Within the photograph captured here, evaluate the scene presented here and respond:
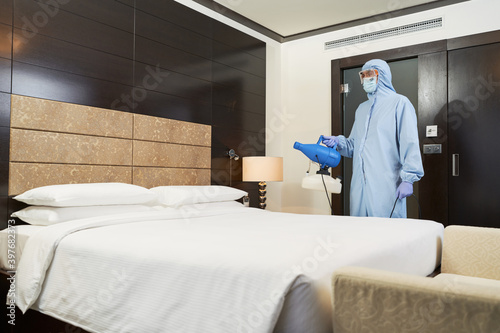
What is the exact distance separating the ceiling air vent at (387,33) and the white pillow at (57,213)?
3253 millimetres

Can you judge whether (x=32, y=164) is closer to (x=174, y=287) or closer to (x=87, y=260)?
→ (x=87, y=260)

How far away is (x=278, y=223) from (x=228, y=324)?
1.15 meters

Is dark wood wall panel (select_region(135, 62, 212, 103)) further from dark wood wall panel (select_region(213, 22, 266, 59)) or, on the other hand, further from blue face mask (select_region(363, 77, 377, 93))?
blue face mask (select_region(363, 77, 377, 93))

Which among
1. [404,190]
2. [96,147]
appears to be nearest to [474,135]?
[404,190]

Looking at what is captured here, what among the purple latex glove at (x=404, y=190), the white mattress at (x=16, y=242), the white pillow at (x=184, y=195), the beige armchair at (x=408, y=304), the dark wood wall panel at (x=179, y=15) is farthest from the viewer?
the dark wood wall panel at (x=179, y=15)

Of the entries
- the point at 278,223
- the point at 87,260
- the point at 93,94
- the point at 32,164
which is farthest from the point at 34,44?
the point at 278,223

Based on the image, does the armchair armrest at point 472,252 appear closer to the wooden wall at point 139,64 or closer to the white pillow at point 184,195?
the white pillow at point 184,195

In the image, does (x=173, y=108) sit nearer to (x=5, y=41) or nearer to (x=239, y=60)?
(x=239, y=60)

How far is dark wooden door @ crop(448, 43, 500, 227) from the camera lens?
3.74 metres

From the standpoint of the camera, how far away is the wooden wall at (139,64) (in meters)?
2.57

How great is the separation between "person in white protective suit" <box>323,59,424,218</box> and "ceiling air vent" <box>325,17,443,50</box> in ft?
3.69

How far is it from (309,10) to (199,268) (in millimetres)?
3618

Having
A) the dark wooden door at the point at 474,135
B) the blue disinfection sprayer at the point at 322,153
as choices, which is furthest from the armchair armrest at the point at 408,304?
the dark wooden door at the point at 474,135

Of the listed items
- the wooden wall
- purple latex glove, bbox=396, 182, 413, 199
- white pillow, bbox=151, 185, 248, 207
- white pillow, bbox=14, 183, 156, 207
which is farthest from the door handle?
white pillow, bbox=14, 183, 156, 207
